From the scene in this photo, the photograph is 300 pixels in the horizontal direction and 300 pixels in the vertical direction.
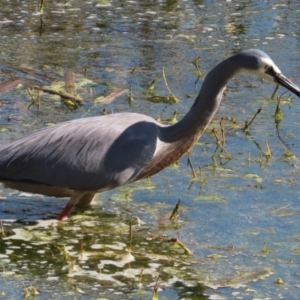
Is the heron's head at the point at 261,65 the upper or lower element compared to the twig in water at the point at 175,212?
upper

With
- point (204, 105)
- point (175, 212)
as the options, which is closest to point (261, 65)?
point (204, 105)

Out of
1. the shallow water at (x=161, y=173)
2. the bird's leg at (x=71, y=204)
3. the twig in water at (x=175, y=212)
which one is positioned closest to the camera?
the shallow water at (x=161, y=173)

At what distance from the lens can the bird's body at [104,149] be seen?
213 inches

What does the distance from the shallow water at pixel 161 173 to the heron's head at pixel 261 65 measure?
75 cm

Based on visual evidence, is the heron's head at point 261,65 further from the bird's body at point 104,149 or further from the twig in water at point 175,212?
the twig in water at point 175,212

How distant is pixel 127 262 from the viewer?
4.93 meters

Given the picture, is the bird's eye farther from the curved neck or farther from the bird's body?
the curved neck

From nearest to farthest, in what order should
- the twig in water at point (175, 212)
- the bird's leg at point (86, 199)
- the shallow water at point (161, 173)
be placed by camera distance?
the shallow water at point (161, 173) → the twig in water at point (175, 212) → the bird's leg at point (86, 199)

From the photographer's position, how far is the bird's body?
5414mm

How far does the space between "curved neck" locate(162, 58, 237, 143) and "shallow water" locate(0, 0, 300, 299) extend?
43cm

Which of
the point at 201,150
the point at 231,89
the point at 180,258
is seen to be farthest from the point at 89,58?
the point at 180,258

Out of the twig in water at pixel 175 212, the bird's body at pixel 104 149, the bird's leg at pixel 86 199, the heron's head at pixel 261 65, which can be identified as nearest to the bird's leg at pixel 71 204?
the bird's body at pixel 104 149

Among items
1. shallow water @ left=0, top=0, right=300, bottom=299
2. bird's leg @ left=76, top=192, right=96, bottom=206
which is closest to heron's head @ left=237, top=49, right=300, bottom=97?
shallow water @ left=0, top=0, right=300, bottom=299

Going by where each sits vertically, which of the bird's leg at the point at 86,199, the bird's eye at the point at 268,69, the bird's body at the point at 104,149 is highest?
the bird's eye at the point at 268,69
